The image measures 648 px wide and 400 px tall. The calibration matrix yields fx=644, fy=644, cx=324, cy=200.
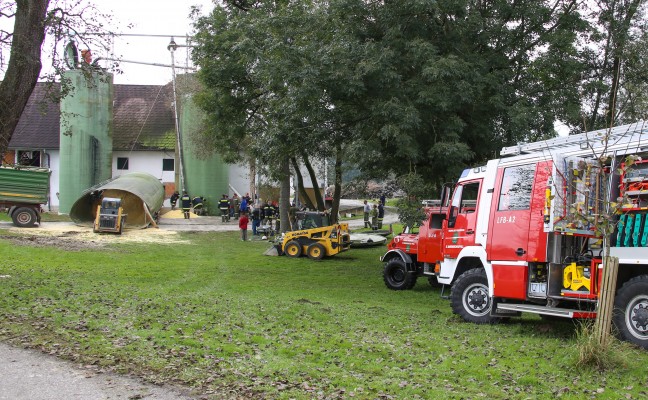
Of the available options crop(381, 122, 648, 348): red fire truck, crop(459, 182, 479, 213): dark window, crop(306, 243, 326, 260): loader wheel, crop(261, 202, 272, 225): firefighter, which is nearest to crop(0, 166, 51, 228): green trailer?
crop(261, 202, 272, 225): firefighter

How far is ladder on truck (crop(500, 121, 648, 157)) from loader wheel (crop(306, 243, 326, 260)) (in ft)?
48.3

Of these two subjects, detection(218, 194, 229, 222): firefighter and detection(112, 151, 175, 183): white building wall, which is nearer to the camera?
detection(218, 194, 229, 222): firefighter

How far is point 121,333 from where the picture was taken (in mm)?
9141

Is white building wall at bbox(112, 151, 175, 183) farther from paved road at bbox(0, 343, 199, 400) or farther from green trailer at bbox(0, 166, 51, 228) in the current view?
paved road at bbox(0, 343, 199, 400)

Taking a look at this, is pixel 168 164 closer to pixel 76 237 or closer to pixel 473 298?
pixel 76 237

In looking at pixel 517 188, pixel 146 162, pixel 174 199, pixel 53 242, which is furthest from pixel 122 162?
pixel 517 188

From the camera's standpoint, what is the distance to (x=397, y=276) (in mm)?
18625

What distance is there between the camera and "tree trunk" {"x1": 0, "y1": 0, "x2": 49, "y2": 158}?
1252 cm

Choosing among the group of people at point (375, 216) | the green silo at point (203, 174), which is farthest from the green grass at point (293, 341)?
the green silo at point (203, 174)

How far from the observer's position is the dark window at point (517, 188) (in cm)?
1084

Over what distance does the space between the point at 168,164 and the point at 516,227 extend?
42.4 m

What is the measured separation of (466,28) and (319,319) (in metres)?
9.88

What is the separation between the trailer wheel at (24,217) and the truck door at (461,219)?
24791mm

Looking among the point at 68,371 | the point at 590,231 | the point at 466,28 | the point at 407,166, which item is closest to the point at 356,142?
the point at 407,166
